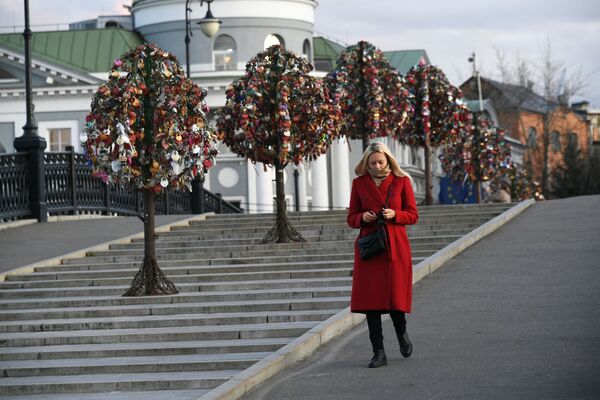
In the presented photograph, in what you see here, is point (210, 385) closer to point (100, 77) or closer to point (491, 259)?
point (491, 259)

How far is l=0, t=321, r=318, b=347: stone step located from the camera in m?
15.9

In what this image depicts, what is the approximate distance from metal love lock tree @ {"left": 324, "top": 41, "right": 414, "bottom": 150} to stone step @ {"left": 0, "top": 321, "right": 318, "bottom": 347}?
1595 cm

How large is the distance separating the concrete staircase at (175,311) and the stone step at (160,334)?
0.04 ft

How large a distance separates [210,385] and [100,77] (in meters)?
54.8

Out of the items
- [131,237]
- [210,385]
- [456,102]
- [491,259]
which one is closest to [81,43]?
[456,102]

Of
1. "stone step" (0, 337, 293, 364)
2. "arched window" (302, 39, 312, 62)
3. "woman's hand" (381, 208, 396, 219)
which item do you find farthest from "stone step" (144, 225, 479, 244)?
"arched window" (302, 39, 312, 62)

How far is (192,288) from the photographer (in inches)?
763

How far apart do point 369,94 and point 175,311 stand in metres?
15.5

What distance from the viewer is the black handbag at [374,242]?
43.3ft

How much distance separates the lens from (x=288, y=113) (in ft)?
80.1

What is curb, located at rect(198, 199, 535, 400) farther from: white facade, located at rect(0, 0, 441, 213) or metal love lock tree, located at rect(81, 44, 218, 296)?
white facade, located at rect(0, 0, 441, 213)

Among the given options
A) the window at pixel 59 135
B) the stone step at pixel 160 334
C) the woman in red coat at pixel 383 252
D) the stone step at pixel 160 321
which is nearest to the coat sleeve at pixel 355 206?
the woman in red coat at pixel 383 252

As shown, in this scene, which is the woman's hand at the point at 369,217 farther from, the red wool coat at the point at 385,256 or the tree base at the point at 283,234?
the tree base at the point at 283,234

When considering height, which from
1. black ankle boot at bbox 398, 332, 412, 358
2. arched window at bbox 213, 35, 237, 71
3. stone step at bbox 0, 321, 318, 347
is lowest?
stone step at bbox 0, 321, 318, 347
